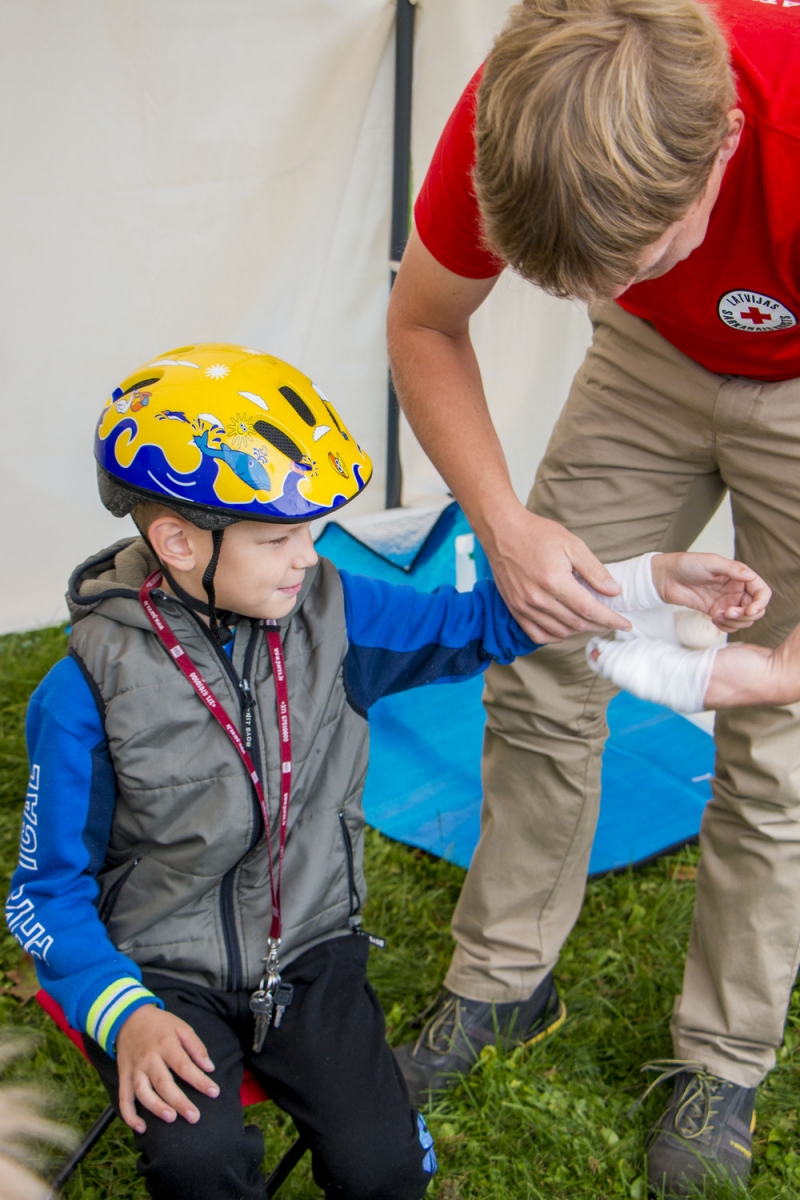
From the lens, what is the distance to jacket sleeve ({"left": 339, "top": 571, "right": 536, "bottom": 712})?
1.81m

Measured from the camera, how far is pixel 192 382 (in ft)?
5.26

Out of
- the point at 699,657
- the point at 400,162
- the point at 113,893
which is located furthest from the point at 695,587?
the point at 400,162

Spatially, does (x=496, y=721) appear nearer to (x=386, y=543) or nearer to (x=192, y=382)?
(x=192, y=382)

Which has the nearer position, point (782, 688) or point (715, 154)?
point (715, 154)

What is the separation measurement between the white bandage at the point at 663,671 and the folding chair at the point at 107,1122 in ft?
2.75

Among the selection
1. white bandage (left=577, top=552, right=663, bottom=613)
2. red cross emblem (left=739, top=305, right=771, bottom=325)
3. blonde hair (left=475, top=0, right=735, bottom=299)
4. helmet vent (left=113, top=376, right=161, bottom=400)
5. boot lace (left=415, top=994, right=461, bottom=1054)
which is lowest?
boot lace (left=415, top=994, right=461, bottom=1054)

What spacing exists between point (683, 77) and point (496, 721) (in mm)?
1294

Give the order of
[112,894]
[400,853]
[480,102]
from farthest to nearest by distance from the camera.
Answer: [400,853]
[112,894]
[480,102]

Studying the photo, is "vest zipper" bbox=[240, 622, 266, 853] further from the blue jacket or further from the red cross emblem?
the red cross emblem

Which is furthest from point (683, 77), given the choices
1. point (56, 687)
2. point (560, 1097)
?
point (560, 1097)

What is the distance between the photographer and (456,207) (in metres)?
1.75

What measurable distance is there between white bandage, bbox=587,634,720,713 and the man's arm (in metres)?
0.07

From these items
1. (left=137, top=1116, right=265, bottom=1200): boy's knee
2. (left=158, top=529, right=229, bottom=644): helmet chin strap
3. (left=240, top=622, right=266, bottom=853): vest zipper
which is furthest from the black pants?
(left=158, top=529, right=229, bottom=644): helmet chin strap

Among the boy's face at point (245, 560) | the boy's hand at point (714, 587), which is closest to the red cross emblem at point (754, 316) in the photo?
the boy's hand at point (714, 587)
